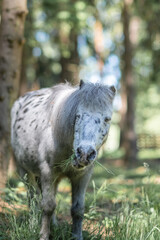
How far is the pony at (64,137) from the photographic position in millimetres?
2916

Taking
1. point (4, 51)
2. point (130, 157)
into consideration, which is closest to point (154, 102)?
point (130, 157)

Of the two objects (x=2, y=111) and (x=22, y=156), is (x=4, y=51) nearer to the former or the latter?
→ (x=2, y=111)

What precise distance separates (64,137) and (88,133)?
602mm

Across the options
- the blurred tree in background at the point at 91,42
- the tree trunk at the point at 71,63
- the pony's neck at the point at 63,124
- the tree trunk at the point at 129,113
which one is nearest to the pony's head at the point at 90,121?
the pony's neck at the point at 63,124

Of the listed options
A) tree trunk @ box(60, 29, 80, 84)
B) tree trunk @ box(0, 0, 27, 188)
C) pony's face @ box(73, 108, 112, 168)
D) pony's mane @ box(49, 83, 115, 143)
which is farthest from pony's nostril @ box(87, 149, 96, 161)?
tree trunk @ box(60, 29, 80, 84)

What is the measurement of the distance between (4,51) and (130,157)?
907cm

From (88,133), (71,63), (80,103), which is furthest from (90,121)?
(71,63)

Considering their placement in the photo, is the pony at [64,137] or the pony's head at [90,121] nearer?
the pony's head at [90,121]

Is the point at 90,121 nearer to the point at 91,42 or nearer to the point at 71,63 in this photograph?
the point at 71,63

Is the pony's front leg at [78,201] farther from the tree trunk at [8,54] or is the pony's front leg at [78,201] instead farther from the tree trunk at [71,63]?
the tree trunk at [71,63]

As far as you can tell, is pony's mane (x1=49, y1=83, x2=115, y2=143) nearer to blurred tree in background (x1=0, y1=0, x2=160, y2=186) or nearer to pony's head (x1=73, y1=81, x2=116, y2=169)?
pony's head (x1=73, y1=81, x2=116, y2=169)

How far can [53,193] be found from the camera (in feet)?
11.9

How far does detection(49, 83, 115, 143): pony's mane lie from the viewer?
3057mm

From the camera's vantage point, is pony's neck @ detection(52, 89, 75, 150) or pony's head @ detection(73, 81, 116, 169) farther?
pony's neck @ detection(52, 89, 75, 150)
